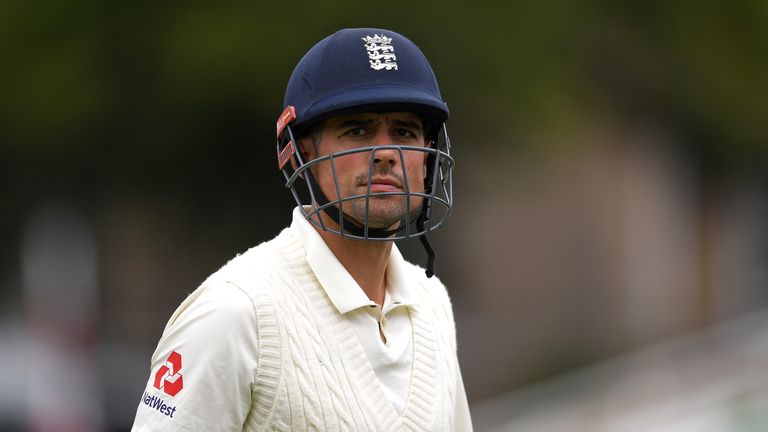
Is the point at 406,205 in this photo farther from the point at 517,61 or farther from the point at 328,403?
the point at 517,61

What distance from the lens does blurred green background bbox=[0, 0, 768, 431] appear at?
39.2 feet

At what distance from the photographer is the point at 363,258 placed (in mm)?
3670

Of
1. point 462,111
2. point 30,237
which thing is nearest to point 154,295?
point 30,237

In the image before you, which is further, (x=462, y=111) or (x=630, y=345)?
(x=630, y=345)

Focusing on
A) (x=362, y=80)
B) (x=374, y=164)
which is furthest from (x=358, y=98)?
(x=374, y=164)

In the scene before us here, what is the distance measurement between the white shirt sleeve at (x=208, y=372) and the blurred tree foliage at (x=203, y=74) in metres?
8.37

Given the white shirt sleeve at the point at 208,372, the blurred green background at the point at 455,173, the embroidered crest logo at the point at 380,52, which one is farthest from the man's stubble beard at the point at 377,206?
the blurred green background at the point at 455,173

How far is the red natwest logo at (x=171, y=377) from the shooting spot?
3.28 meters

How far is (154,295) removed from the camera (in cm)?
1469

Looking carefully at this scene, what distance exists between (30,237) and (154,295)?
1496 millimetres

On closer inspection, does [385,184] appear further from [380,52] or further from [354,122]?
[380,52]

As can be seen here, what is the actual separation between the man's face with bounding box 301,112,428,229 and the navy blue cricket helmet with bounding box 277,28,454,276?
2 centimetres

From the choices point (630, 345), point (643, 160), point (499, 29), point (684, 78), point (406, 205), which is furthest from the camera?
point (643, 160)

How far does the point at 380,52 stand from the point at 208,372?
957 mm
